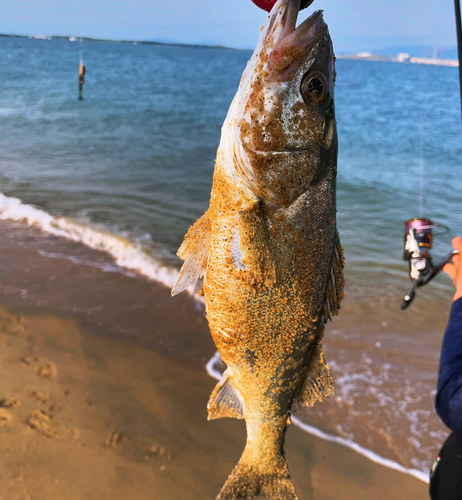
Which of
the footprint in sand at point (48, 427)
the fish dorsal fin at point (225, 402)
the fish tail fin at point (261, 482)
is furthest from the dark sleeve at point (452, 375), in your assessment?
the footprint in sand at point (48, 427)

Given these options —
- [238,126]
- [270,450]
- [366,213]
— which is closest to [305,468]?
[270,450]

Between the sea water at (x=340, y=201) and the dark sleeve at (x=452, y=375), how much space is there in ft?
7.16

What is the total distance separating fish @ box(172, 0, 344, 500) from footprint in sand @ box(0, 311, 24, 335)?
144 inches

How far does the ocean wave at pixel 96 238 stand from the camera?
6.91m

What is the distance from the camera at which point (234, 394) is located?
2.35m

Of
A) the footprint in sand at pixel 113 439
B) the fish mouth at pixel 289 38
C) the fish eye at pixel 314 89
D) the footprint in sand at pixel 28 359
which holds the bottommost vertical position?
the footprint in sand at pixel 113 439

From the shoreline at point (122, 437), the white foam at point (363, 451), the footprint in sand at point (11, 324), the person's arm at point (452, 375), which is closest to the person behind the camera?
the person's arm at point (452, 375)

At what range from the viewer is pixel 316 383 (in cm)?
229

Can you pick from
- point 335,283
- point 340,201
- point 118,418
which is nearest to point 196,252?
point 335,283

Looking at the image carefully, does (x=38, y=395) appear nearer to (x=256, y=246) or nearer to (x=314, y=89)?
(x=256, y=246)

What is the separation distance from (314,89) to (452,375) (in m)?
1.69

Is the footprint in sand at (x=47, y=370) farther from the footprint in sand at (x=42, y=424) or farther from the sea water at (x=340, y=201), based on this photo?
the sea water at (x=340, y=201)

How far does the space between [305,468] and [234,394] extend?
206 cm

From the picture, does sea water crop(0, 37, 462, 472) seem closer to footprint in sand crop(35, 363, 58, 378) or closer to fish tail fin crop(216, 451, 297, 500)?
fish tail fin crop(216, 451, 297, 500)
